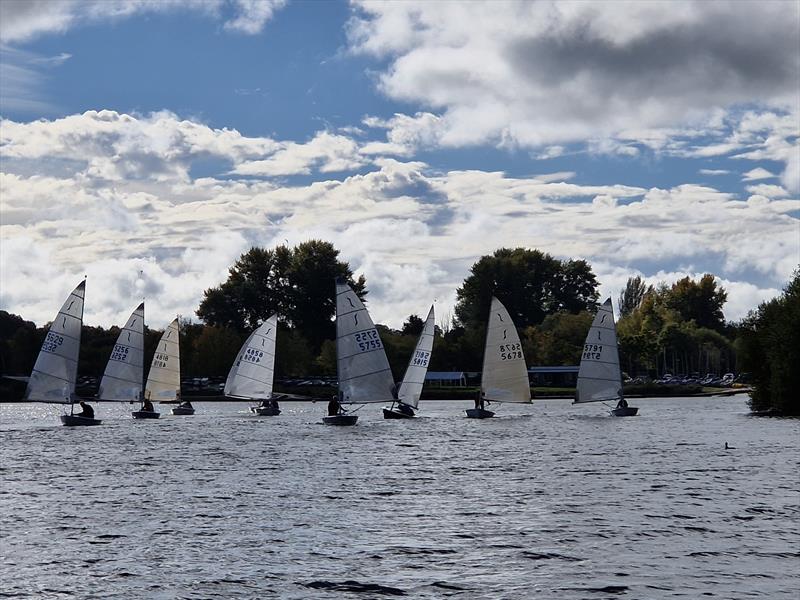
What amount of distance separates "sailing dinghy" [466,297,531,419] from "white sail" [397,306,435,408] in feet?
16.8

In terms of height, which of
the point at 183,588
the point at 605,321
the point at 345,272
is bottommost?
the point at 183,588

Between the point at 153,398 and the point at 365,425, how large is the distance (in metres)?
28.3

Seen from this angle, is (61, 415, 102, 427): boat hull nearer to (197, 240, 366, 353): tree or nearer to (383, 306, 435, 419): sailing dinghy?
(383, 306, 435, 419): sailing dinghy

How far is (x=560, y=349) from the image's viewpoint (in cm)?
18325

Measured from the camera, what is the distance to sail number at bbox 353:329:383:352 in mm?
78125

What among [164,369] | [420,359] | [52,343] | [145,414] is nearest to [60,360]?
[52,343]

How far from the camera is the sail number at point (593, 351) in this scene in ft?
305

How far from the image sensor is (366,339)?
78.2 meters

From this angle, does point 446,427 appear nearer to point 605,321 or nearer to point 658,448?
point 605,321

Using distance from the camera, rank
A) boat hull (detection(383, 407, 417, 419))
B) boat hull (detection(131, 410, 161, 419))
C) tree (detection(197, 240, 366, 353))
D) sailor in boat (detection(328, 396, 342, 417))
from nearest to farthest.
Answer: sailor in boat (detection(328, 396, 342, 417)) → boat hull (detection(383, 407, 417, 419)) → boat hull (detection(131, 410, 161, 419)) → tree (detection(197, 240, 366, 353))

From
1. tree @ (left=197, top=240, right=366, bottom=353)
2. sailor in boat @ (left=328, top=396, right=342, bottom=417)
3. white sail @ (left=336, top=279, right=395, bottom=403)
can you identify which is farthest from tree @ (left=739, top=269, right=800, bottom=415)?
tree @ (left=197, top=240, right=366, bottom=353)

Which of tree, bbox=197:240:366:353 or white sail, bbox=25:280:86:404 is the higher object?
tree, bbox=197:240:366:353

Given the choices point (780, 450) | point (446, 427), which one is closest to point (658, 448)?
point (780, 450)

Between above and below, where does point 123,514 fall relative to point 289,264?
below
